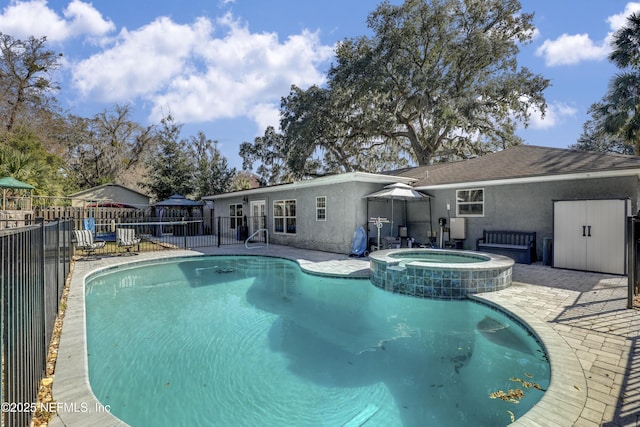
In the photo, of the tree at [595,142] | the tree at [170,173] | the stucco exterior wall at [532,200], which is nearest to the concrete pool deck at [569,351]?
the stucco exterior wall at [532,200]

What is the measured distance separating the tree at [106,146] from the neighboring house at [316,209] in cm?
1988

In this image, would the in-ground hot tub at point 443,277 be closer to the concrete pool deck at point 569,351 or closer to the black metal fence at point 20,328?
the concrete pool deck at point 569,351

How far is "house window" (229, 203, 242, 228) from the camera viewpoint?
701 inches

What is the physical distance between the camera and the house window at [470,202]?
1086 centimetres

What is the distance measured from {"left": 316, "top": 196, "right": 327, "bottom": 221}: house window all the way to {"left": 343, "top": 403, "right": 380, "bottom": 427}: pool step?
907cm

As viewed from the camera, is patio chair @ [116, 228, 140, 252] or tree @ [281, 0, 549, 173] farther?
tree @ [281, 0, 549, 173]

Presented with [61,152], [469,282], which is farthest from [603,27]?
[61,152]

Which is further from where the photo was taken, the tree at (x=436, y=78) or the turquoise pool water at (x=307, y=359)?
the tree at (x=436, y=78)

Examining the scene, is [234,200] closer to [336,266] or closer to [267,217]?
[267,217]

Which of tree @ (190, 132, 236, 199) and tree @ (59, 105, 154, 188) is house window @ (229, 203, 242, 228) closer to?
tree @ (190, 132, 236, 199)

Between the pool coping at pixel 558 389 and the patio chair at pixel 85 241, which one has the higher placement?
the patio chair at pixel 85 241

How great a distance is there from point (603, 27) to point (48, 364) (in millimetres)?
22066

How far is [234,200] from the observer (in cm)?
1834

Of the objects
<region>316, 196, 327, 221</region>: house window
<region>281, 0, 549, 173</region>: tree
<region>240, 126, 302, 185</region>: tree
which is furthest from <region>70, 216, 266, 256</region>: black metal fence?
<region>240, 126, 302, 185</region>: tree
